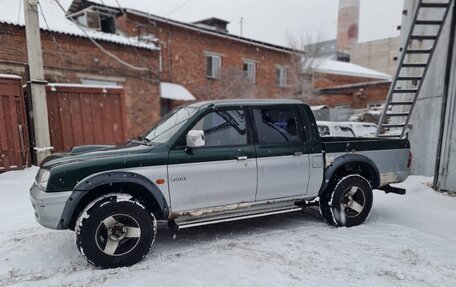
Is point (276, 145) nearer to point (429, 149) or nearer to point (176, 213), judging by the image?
point (176, 213)

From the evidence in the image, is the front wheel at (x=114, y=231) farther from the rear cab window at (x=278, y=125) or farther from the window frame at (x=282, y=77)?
the window frame at (x=282, y=77)

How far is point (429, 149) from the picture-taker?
23.9ft

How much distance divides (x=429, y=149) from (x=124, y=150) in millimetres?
6722

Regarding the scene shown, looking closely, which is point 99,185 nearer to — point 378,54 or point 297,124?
point 297,124

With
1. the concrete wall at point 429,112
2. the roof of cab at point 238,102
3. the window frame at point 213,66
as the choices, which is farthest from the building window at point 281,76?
the roof of cab at point 238,102

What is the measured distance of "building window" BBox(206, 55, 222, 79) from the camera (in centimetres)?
2088

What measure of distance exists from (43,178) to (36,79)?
5.90m

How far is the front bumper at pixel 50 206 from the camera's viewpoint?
10.9ft

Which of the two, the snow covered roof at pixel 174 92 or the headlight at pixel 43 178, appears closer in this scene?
the headlight at pixel 43 178

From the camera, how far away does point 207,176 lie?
388 centimetres

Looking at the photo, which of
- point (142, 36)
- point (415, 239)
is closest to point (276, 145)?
point (415, 239)

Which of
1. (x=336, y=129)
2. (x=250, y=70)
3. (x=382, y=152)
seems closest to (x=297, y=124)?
(x=382, y=152)

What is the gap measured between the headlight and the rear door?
240 cm

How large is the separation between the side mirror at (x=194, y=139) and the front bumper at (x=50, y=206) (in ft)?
4.46
